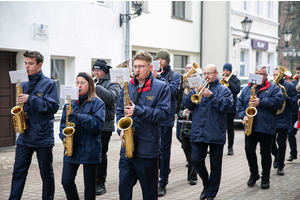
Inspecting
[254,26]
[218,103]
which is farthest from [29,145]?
[254,26]

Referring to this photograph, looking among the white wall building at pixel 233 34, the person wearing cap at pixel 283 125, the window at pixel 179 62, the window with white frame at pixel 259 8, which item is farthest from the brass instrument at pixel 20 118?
the window with white frame at pixel 259 8

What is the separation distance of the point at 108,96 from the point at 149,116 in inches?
72.9

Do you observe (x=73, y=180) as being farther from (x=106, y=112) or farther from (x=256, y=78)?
(x=256, y=78)

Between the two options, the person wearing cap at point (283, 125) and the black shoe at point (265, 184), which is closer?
the black shoe at point (265, 184)

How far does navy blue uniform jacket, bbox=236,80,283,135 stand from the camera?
6363mm

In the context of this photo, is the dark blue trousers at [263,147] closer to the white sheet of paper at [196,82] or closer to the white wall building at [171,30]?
the white sheet of paper at [196,82]

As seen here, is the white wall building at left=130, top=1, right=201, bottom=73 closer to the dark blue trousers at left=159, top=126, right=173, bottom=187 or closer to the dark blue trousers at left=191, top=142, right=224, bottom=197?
the dark blue trousers at left=159, top=126, right=173, bottom=187

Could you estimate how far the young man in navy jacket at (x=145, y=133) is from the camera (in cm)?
421

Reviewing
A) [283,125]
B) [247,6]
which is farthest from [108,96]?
[247,6]

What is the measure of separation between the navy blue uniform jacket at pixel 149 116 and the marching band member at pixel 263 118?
2.48 m

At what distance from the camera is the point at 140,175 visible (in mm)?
4270

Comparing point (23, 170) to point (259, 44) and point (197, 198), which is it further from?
point (259, 44)

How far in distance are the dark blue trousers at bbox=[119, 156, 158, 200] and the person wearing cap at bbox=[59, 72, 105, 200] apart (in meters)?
0.45

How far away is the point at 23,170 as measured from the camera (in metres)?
4.89
